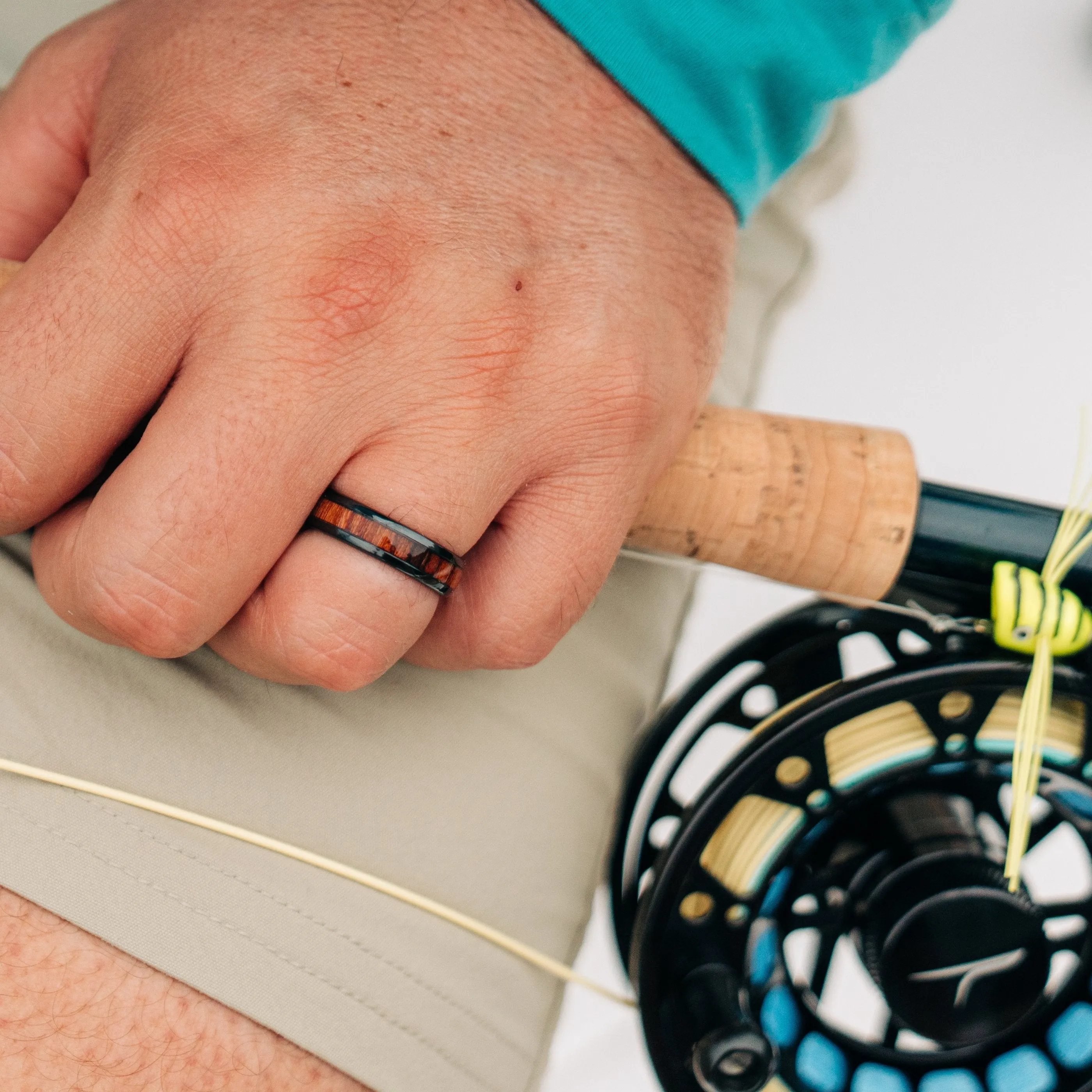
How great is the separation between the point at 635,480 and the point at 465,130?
0.69ft

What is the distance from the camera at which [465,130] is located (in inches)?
21.2

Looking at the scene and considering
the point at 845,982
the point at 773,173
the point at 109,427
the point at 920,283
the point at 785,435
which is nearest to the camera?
the point at 109,427

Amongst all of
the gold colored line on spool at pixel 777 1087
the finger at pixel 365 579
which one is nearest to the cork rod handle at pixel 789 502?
the finger at pixel 365 579

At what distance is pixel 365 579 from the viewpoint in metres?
0.49

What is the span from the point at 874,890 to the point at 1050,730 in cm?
15

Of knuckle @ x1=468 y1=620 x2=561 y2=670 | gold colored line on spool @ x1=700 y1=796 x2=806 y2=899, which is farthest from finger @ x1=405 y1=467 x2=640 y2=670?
gold colored line on spool @ x1=700 y1=796 x2=806 y2=899

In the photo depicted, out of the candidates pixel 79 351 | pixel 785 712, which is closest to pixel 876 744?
pixel 785 712

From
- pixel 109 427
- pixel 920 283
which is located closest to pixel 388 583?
pixel 109 427

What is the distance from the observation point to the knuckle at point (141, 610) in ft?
1.55

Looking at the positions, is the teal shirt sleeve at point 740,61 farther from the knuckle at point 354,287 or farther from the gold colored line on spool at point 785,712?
the gold colored line on spool at point 785,712

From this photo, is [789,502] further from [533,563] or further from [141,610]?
[141,610]

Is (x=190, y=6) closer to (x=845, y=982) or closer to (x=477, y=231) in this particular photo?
(x=477, y=231)

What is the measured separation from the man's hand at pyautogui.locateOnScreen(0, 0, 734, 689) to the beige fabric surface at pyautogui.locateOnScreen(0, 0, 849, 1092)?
2.4 inches

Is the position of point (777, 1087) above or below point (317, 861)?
below
